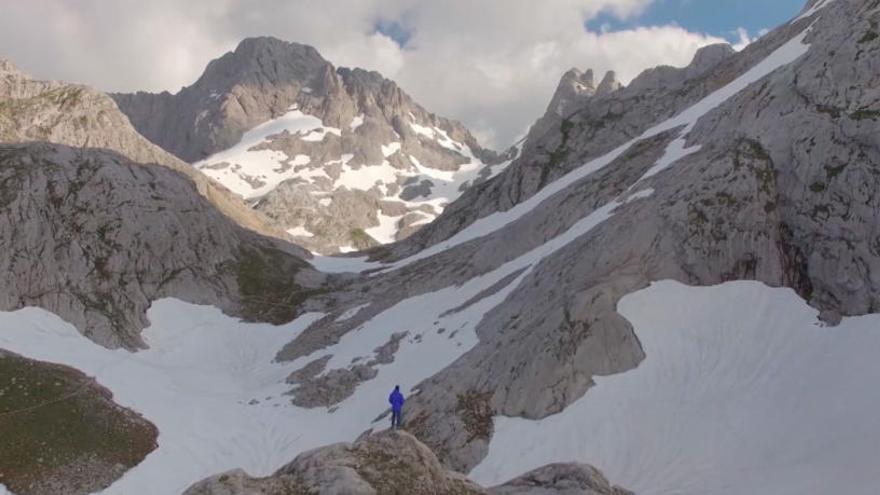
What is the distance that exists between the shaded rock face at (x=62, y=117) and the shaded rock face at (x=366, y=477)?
8672 cm

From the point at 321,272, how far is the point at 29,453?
5876cm

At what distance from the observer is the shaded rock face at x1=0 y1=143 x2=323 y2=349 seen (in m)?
59.8

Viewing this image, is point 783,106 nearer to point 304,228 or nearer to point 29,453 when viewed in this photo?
point 29,453

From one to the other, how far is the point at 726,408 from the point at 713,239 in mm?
12818

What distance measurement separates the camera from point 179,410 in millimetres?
46750

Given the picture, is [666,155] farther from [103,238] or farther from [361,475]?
[103,238]

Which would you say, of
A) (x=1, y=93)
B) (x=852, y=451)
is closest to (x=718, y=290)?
(x=852, y=451)

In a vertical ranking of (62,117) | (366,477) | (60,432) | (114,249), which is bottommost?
(366,477)

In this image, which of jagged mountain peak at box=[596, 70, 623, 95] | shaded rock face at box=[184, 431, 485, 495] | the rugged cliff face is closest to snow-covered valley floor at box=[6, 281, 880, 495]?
the rugged cliff face

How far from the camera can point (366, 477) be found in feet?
51.2

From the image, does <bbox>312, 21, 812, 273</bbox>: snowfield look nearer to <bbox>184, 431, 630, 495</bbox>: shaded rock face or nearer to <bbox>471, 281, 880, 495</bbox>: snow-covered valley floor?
<bbox>471, 281, 880, 495</bbox>: snow-covered valley floor

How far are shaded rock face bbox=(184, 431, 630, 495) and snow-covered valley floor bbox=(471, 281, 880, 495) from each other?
424 inches

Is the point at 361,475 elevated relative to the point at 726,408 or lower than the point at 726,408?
lower

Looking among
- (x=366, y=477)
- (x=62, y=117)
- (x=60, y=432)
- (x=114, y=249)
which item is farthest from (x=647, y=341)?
(x=62, y=117)
